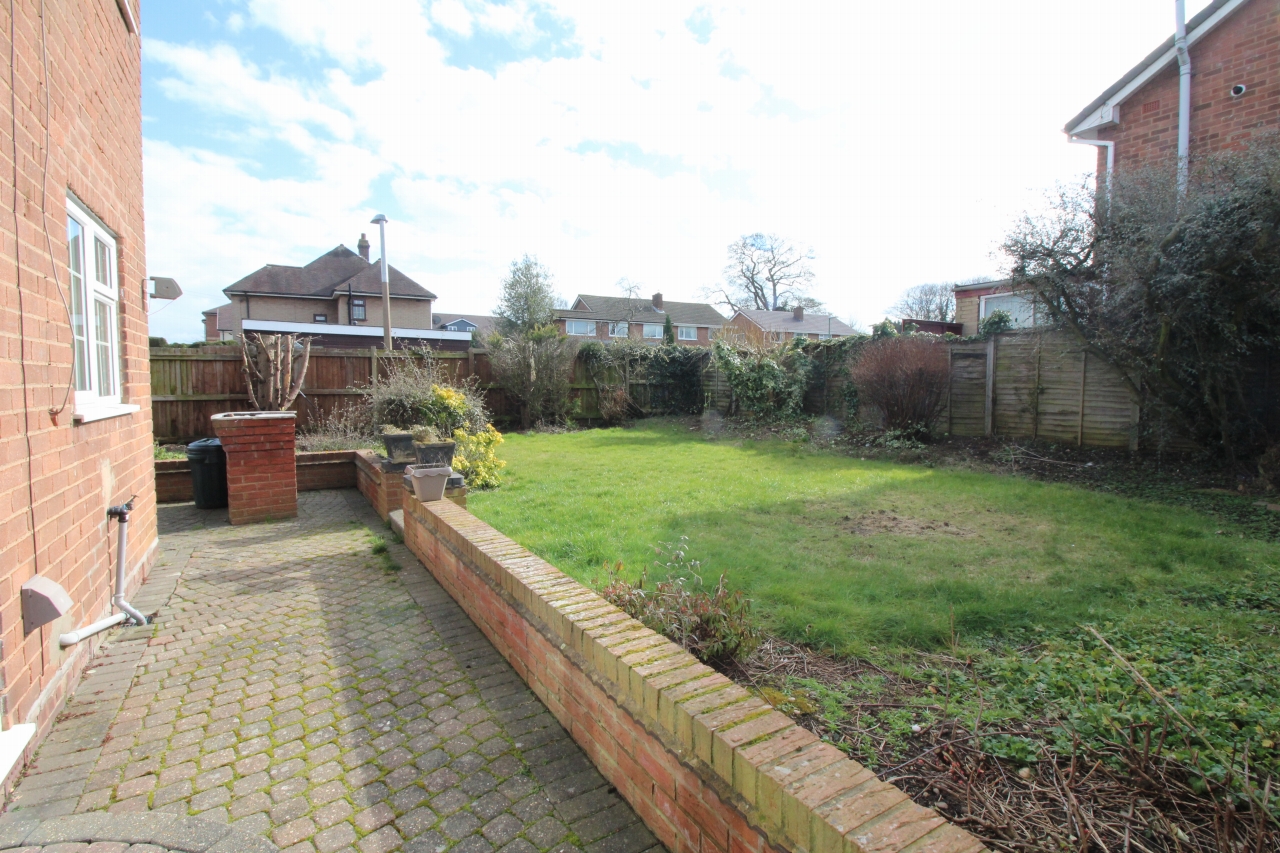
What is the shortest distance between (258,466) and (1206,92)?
13.8 metres

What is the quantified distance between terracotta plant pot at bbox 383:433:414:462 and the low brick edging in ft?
11.7

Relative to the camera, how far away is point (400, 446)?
6781 millimetres

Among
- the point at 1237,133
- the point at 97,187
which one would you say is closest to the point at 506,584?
the point at 97,187

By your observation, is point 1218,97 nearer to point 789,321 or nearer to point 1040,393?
point 1040,393

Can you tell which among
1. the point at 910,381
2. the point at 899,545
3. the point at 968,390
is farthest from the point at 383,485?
the point at 968,390

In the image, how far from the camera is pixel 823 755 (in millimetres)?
1805

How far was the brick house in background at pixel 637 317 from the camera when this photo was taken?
5466 centimetres

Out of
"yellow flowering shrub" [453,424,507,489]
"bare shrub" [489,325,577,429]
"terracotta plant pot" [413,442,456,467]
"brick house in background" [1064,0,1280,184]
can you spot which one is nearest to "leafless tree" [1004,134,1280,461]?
"brick house in background" [1064,0,1280,184]

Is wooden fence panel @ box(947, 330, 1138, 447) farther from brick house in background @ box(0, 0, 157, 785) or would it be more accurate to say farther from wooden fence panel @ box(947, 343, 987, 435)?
brick house in background @ box(0, 0, 157, 785)

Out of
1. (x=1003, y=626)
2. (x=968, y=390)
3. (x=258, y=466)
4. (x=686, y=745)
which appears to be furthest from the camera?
(x=968, y=390)

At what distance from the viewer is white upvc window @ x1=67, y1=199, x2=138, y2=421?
12.6 ft

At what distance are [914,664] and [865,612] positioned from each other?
594 millimetres

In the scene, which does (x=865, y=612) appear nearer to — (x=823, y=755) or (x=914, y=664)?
(x=914, y=664)

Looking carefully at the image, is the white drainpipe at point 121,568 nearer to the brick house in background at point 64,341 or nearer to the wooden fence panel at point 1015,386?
the brick house in background at point 64,341
